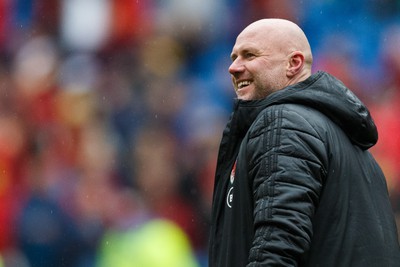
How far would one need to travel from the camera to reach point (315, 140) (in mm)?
2912

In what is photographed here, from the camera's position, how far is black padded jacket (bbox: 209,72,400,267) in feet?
9.14

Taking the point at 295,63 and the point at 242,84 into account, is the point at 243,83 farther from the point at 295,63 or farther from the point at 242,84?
the point at 295,63

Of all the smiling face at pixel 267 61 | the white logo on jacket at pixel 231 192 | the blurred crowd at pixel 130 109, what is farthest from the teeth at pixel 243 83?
the blurred crowd at pixel 130 109

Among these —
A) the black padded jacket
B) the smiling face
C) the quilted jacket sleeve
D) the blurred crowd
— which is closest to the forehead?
the smiling face

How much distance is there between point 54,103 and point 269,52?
3.33 metres

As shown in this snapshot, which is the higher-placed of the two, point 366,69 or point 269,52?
point 366,69

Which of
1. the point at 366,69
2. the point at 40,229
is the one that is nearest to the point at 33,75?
the point at 40,229

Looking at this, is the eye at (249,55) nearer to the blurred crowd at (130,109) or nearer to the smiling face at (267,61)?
the smiling face at (267,61)

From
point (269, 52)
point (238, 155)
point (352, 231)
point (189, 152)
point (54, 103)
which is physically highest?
point (54, 103)

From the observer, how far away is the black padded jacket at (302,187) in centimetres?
279

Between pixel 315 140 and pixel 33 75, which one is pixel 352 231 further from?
pixel 33 75

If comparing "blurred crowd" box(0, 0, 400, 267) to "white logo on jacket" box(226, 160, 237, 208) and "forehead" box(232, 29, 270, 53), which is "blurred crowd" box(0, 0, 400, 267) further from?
"white logo on jacket" box(226, 160, 237, 208)

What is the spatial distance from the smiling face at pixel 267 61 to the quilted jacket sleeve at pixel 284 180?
0.31 m

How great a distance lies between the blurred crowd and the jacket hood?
239cm
